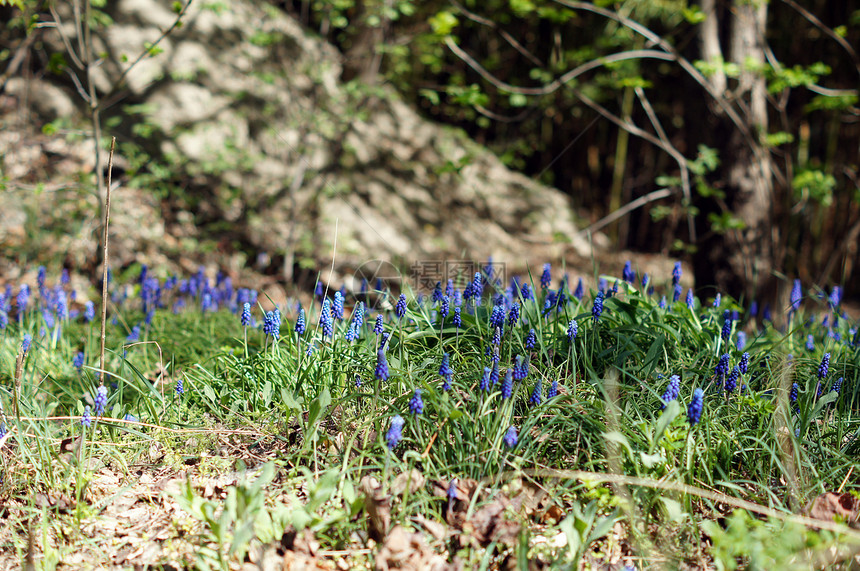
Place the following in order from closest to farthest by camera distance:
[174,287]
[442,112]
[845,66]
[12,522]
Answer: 1. [12,522]
2. [174,287]
3. [845,66]
4. [442,112]

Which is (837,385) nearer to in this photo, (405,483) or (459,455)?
(459,455)

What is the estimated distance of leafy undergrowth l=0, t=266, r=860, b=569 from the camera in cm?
158

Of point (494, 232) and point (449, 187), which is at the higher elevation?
point (449, 187)

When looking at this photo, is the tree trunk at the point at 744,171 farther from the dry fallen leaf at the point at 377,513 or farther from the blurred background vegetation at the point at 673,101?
the dry fallen leaf at the point at 377,513

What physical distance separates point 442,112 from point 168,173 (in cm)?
403

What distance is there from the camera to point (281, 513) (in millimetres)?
1574

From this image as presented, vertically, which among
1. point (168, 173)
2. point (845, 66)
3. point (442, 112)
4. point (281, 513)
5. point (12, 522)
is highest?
point (845, 66)

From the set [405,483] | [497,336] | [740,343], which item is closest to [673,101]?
[740,343]

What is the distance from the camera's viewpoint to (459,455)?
5.81 ft

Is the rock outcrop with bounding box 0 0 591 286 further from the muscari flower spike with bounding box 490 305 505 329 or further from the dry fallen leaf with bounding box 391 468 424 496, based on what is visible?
the dry fallen leaf with bounding box 391 468 424 496

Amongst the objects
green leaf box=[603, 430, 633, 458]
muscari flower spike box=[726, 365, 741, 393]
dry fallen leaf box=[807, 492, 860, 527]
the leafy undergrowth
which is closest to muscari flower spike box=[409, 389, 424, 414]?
the leafy undergrowth

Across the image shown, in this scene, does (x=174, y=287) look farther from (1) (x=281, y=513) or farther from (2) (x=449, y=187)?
(2) (x=449, y=187)

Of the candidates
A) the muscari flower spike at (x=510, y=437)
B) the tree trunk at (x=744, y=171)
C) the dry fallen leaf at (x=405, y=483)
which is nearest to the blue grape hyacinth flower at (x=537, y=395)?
the muscari flower spike at (x=510, y=437)

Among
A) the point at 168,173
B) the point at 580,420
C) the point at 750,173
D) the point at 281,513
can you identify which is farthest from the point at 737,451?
the point at 168,173
